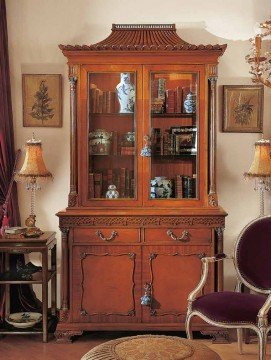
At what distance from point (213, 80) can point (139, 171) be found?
2.84 feet

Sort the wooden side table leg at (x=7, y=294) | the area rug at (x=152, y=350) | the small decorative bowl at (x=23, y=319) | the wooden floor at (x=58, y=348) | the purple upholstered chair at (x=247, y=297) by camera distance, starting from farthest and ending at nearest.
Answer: the wooden side table leg at (x=7, y=294), the small decorative bowl at (x=23, y=319), the wooden floor at (x=58, y=348), the purple upholstered chair at (x=247, y=297), the area rug at (x=152, y=350)

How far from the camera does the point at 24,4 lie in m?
4.90

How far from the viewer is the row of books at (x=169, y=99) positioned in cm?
450

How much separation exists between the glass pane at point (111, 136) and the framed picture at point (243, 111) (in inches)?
34.7

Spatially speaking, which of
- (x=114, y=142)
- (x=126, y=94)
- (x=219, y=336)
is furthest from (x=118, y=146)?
(x=219, y=336)

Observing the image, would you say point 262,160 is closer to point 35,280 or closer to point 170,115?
point 170,115

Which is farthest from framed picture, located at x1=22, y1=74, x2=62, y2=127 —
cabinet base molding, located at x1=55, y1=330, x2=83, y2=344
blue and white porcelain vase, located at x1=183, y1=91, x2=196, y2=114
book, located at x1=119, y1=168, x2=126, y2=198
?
cabinet base molding, located at x1=55, y1=330, x2=83, y2=344

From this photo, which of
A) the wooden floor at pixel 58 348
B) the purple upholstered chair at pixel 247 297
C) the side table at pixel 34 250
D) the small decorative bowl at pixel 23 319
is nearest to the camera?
the purple upholstered chair at pixel 247 297

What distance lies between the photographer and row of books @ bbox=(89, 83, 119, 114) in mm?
4500

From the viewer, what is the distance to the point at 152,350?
9.56 feet

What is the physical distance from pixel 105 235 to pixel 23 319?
0.91 m

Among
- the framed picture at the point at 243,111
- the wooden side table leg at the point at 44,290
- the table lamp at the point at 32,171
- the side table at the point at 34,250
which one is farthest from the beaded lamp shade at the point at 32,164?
the framed picture at the point at 243,111

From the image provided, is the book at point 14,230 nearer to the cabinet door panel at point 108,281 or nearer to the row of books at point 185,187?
the cabinet door panel at point 108,281

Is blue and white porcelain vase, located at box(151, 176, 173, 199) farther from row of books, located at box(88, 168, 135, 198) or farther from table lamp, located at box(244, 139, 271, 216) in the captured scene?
table lamp, located at box(244, 139, 271, 216)
